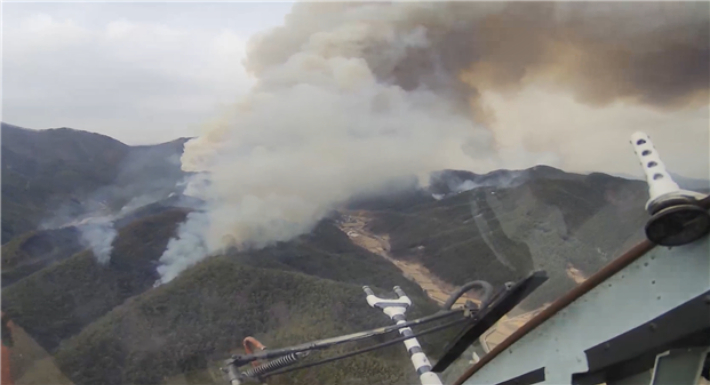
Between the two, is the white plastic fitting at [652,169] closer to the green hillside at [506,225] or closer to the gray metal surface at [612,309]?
the gray metal surface at [612,309]

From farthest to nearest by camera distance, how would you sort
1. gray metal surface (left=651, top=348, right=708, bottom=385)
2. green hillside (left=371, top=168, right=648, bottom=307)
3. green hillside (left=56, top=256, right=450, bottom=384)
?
green hillside (left=56, top=256, right=450, bottom=384) → green hillside (left=371, top=168, right=648, bottom=307) → gray metal surface (left=651, top=348, right=708, bottom=385)

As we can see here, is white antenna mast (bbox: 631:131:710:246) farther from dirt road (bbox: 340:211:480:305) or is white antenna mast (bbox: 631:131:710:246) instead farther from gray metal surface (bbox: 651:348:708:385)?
dirt road (bbox: 340:211:480:305)

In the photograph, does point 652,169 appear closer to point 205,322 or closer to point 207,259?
point 205,322

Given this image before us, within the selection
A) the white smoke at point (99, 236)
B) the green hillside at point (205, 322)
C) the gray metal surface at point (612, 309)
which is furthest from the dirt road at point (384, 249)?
the gray metal surface at point (612, 309)

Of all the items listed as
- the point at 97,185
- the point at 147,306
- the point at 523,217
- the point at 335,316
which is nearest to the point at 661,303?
the point at 335,316

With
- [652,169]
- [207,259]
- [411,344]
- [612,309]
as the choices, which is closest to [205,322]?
[207,259]

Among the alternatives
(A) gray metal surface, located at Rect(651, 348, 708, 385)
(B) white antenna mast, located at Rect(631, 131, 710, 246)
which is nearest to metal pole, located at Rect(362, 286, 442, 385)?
(A) gray metal surface, located at Rect(651, 348, 708, 385)
